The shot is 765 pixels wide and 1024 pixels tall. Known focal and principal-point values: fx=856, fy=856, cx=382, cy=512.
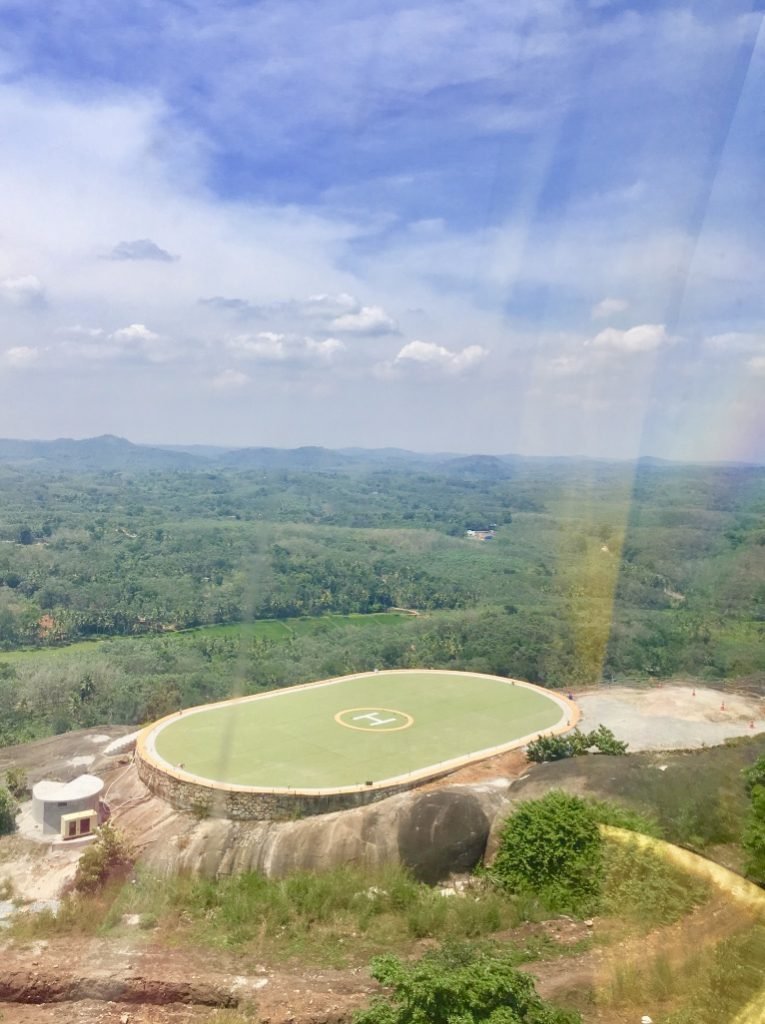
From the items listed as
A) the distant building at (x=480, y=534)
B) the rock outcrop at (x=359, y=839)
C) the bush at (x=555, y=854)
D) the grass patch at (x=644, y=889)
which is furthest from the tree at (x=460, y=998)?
the distant building at (x=480, y=534)

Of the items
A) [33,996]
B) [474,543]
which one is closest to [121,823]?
[33,996]

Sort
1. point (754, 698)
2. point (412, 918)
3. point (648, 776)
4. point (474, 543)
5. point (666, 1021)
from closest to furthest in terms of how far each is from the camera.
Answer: point (666, 1021)
point (412, 918)
point (648, 776)
point (754, 698)
point (474, 543)

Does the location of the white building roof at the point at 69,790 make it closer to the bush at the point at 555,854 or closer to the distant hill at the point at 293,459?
the bush at the point at 555,854

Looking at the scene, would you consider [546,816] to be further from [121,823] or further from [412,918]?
[121,823]

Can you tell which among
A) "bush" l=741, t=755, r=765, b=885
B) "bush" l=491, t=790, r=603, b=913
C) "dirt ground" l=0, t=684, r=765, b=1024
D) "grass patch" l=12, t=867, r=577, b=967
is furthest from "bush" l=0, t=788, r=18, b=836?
"bush" l=741, t=755, r=765, b=885

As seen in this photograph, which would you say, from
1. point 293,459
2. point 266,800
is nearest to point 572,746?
point 266,800
